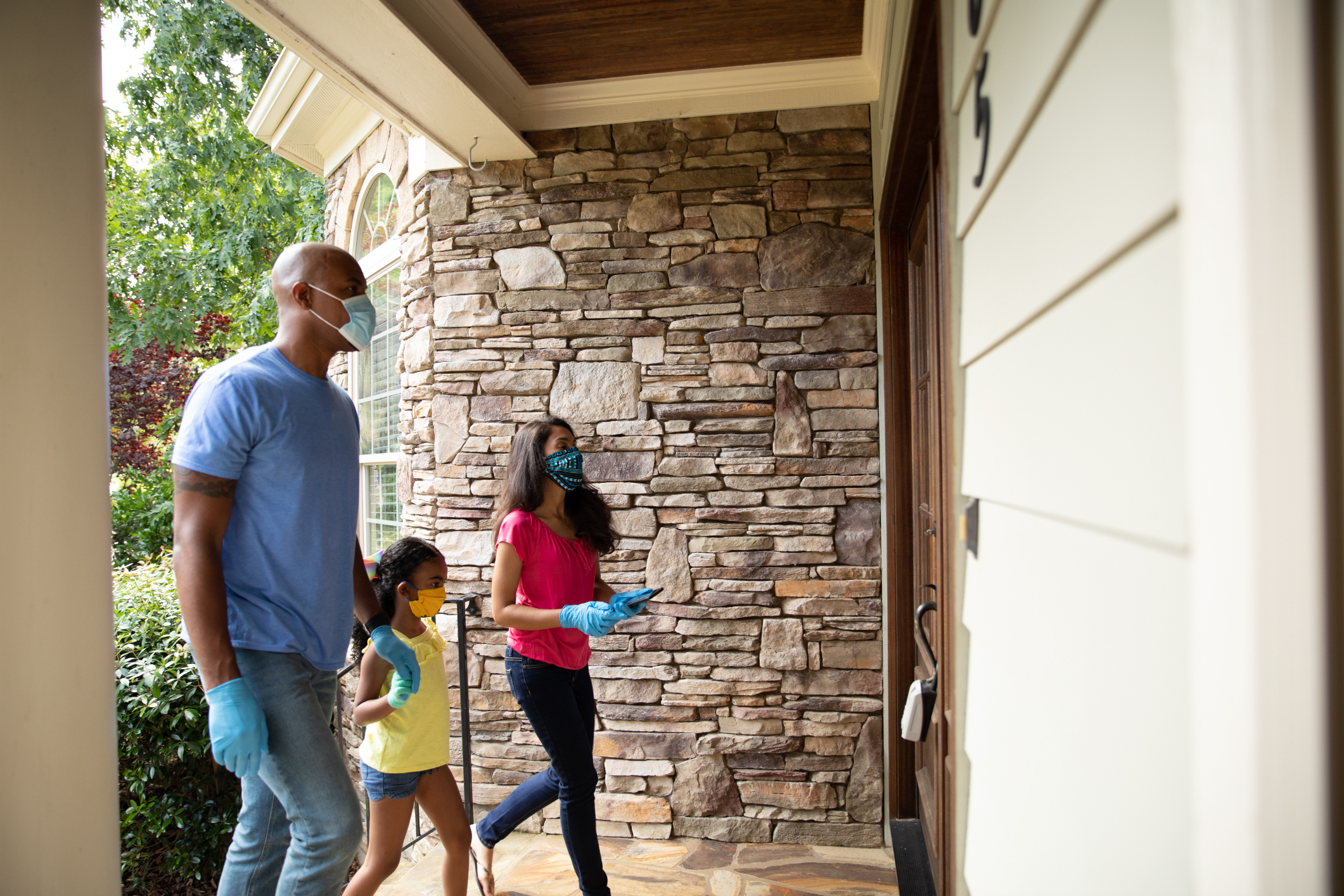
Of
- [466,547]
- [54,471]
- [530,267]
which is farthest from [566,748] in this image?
[530,267]

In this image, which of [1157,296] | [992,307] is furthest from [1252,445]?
[992,307]

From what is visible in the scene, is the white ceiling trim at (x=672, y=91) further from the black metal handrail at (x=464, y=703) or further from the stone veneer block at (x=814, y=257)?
the black metal handrail at (x=464, y=703)

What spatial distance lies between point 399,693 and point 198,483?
0.74 meters

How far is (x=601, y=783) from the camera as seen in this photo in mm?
2896

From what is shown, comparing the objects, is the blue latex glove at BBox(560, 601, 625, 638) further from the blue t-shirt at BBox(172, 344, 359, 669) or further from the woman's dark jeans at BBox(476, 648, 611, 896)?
the blue t-shirt at BBox(172, 344, 359, 669)

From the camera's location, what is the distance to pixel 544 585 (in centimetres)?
212

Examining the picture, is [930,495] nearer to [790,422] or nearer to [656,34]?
[790,422]

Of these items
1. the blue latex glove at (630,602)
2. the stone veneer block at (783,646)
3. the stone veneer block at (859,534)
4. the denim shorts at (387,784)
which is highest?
the stone veneer block at (859,534)

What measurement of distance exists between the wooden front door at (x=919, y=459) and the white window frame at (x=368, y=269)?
2.29 metres

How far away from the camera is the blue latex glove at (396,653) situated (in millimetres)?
1850

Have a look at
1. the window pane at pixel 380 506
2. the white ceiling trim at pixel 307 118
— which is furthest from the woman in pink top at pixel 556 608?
the white ceiling trim at pixel 307 118

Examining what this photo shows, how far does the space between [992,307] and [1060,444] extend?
0.25 metres

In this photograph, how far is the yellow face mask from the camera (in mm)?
2066

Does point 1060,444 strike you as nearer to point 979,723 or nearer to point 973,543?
point 973,543
